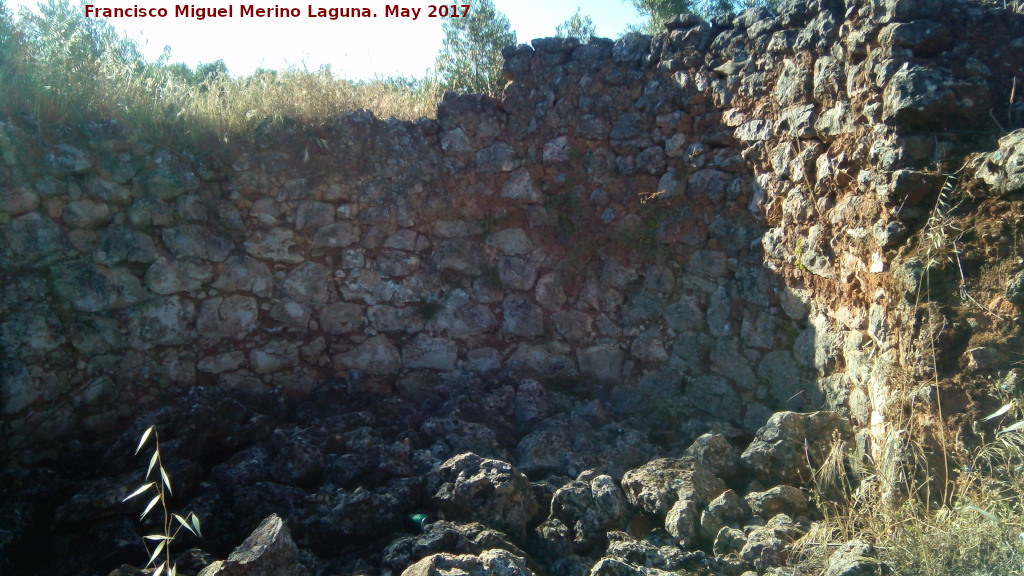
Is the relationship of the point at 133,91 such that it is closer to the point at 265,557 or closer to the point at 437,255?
the point at 437,255

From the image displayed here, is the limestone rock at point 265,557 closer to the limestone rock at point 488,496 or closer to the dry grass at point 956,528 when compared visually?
the limestone rock at point 488,496

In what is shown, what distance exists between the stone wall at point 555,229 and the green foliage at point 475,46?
2.75ft

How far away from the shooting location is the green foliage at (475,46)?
18.9 ft

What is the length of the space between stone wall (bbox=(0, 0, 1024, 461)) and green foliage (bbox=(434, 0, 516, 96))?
839 millimetres

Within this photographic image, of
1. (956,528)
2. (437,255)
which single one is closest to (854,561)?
(956,528)

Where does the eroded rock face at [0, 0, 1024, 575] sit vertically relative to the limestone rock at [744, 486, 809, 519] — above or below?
above

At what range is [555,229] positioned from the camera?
4941mm

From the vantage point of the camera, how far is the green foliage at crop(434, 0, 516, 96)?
18.9 feet

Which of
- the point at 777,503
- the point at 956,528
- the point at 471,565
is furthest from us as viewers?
the point at 777,503

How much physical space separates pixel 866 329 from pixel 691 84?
1.85 meters

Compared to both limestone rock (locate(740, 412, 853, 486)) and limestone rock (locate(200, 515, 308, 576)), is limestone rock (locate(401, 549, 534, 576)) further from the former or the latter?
limestone rock (locate(740, 412, 853, 486))

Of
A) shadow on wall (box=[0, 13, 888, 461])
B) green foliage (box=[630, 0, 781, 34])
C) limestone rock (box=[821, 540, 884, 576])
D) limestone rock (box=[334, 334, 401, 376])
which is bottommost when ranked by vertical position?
limestone rock (box=[821, 540, 884, 576])

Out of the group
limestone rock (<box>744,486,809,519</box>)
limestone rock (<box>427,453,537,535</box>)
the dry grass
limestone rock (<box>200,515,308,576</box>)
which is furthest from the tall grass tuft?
the dry grass

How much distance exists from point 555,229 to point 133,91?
280 cm
